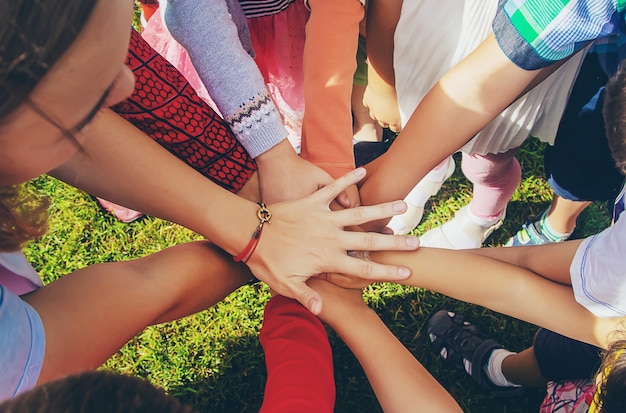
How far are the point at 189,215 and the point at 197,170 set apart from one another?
148 millimetres

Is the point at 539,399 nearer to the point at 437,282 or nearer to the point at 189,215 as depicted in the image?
the point at 437,282

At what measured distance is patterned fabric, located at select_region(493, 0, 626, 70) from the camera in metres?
1.01

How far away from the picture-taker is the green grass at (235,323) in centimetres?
189

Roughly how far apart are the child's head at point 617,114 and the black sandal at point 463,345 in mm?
964

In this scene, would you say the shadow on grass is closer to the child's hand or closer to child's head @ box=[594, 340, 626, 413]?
the child's hand

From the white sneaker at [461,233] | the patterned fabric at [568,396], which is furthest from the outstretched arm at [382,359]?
the white sneaker at [461,233]

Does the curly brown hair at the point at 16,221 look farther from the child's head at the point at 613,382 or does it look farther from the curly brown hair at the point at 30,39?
the child's head at the point at 613,382

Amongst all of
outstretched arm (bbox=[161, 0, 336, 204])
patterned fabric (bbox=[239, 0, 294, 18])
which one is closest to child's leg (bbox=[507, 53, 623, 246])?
outstretched arm (bbox=[161, 0, 336, 204])

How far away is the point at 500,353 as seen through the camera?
6.09 ft

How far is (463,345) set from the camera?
1898mm

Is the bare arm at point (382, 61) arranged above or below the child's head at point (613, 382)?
above

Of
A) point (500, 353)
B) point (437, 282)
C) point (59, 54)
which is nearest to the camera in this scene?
point (59, 54)

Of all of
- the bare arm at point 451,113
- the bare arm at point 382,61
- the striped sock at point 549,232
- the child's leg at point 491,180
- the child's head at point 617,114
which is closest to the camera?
the child's head at point 617,114

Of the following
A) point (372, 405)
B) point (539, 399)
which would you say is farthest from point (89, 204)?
point (539, 399)
